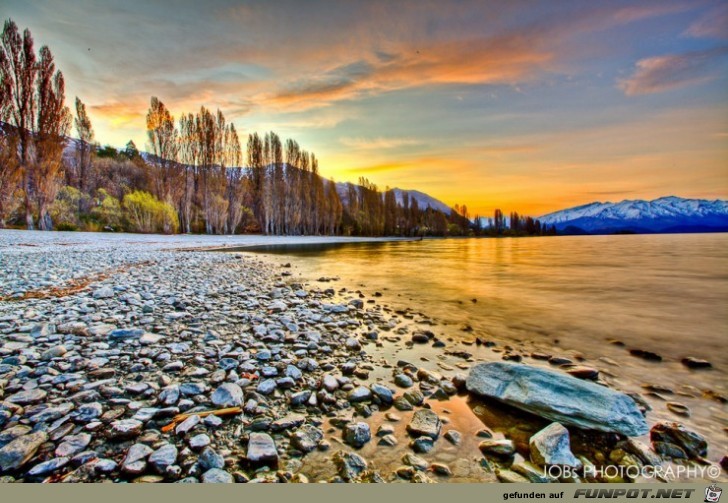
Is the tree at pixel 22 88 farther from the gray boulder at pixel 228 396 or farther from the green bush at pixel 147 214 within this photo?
the gray boulder at pixel 228 396

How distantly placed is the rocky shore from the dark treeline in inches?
1096

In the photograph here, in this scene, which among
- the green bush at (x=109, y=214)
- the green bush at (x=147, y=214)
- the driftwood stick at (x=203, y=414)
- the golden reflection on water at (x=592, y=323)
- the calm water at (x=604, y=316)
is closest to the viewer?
the driftwood stick at (x=203, y=414)

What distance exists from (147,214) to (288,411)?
114 ft

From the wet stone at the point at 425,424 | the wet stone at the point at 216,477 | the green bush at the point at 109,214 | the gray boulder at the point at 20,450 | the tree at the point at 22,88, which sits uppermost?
the tree at the point at 22,88

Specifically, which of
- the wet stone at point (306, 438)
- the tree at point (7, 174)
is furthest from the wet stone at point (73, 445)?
the tree at point (7, 174)

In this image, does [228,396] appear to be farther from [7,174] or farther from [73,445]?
[7,174]

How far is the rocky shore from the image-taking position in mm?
1715

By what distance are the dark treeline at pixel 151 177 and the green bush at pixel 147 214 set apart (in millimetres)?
95

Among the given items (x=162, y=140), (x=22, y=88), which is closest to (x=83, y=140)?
(x=162, y=140)

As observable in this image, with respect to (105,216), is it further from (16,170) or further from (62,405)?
(62,405)

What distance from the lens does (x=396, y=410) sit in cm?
240

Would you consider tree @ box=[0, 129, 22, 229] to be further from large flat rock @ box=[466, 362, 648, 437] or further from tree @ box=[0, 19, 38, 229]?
large flat rock @ box=[466, 362, 648, 437]

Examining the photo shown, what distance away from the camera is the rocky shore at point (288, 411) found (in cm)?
171

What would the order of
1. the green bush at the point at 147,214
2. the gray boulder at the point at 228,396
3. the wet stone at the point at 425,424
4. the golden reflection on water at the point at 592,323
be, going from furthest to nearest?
the green bush at the point at 147,214, the golden reflection on water at the point at 592,323, the gray boulder at the point at 228,396, the wet stone at the point at 425,424
